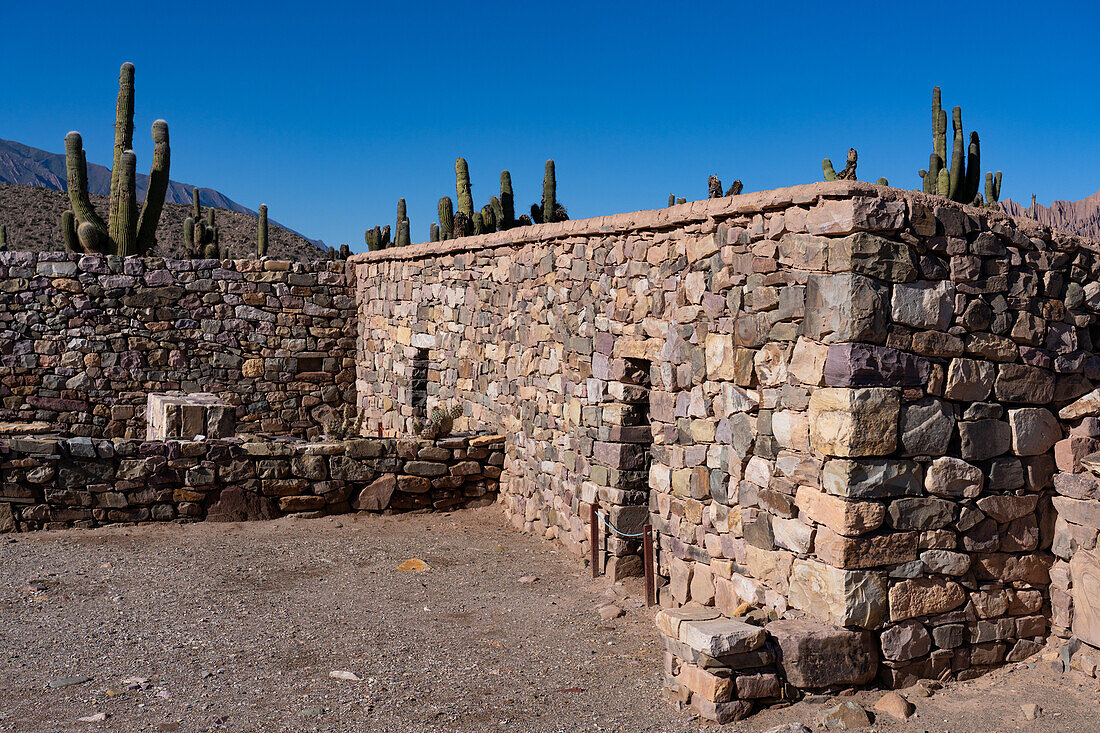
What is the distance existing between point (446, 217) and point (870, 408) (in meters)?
8.73

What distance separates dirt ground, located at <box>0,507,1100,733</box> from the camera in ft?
14.2

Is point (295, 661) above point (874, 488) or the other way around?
the other way around

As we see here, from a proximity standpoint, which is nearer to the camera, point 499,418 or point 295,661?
point 295,661

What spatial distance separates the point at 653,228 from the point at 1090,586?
125 inches

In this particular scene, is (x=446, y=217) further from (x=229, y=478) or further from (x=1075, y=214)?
(x=1075, y=214)

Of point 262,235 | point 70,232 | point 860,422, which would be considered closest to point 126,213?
point 70,232

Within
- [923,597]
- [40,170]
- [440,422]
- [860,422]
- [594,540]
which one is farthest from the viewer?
[40,170]

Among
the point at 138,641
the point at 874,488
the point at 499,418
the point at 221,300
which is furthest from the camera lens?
the point at 221,300

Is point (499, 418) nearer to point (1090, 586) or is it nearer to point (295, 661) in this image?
point (295, 661)

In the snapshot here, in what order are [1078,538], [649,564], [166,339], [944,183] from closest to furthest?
[1078,538] → [649,564] → [944,183] → [166,339]

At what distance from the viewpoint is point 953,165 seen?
9.85 m

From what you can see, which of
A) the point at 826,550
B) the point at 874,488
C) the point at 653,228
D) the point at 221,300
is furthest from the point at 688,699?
the point at 221,300

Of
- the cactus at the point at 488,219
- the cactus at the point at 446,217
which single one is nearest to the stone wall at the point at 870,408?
the cactus at the point at 488,219

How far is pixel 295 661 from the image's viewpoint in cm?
503
